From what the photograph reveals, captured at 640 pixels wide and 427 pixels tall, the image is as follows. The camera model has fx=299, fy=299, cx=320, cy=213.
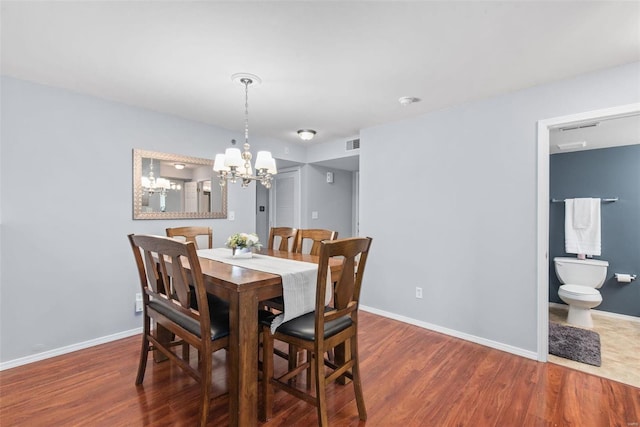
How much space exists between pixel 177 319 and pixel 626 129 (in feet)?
14.2

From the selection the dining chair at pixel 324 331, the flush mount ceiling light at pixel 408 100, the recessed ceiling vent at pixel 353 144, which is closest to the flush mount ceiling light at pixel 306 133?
the recessed ceiling vent at pixel 353 144

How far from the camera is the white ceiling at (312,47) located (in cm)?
156

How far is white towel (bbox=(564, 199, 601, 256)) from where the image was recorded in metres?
3.54

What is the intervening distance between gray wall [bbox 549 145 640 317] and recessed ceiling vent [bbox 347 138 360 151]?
8.75ft

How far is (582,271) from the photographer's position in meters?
3.44

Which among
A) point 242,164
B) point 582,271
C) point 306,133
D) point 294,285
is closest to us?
point 294,285

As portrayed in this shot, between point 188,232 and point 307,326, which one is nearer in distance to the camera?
point 307,326

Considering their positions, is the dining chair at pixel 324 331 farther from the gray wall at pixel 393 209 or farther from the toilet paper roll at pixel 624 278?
the toilet paper roll at pixel 624 278

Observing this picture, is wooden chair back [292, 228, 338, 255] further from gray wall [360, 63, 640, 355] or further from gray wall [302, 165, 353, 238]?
gray wall [302, 165, 353, 238]

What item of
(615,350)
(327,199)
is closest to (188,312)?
(615,350)

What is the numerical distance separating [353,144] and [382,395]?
118 inches

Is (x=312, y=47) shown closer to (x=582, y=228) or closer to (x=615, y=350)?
(x=615, y=350)

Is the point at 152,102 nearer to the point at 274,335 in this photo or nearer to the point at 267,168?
the point at 267,168

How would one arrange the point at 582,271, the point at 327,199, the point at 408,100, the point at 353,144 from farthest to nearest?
the point at 327,199 → the point at 353,144 → the point at 582,271 → the point at 408,100
